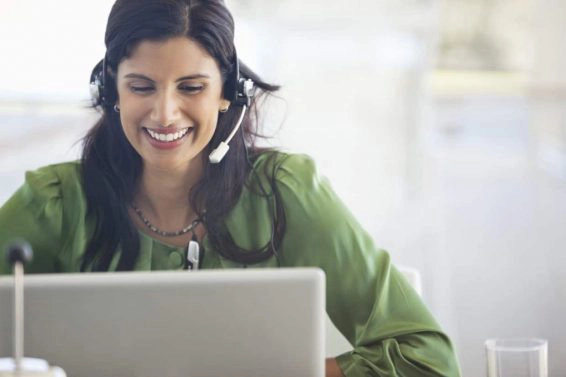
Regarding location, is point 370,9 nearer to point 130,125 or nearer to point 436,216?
point 436,216

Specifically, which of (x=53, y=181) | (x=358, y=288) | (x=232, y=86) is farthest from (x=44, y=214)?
(x=358, y=288)

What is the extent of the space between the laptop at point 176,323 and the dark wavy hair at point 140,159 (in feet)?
1.80

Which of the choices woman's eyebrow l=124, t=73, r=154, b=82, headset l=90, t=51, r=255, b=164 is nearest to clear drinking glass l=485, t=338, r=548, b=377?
headset l=90, t=51, r=255, b=164

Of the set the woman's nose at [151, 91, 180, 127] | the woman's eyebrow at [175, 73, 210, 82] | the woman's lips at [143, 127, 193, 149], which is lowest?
the woman's lips at [143, 127, 193, 149]

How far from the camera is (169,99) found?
1.85 m

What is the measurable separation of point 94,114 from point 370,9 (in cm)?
188

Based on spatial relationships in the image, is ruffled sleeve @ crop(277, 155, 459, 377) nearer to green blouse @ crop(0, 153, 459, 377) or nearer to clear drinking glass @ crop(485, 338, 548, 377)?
green blouse @ crop(0, 153, 459, 377)

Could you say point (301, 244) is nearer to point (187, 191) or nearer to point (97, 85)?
point (187, 191)

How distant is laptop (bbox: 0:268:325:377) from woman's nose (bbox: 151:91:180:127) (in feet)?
1.88

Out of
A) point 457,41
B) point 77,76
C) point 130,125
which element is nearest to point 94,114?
point 130,125

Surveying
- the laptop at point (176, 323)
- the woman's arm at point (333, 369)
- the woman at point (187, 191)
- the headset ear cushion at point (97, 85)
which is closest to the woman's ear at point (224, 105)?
the woman at point (187, 191)

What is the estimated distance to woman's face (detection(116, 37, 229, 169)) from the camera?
1.85 metres

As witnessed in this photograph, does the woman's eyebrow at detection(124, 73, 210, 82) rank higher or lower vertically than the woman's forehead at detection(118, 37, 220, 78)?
lower

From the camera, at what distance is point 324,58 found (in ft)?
12.2
